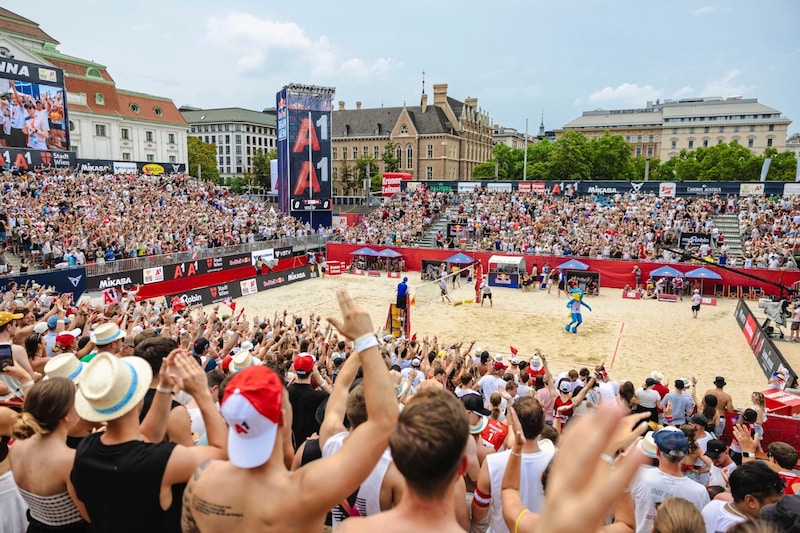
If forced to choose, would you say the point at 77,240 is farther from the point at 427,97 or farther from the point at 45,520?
the point at 427,97

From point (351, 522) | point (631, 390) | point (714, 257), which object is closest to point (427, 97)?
point (714, 257)

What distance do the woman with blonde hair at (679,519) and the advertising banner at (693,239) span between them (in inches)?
1297

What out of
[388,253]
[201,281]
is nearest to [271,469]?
[201,281]

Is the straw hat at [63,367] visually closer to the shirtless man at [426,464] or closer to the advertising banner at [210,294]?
the shirtless man at [426,464]

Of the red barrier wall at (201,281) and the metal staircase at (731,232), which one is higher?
the metal staircase at (731,232)

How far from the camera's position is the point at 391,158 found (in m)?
84.5

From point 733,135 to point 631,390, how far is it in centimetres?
12952

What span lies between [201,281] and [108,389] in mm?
26340

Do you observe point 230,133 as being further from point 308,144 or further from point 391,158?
point 308,144

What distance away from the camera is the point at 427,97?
90.1 metres

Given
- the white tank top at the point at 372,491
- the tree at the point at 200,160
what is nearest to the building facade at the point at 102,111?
the tree at the point at 200,160

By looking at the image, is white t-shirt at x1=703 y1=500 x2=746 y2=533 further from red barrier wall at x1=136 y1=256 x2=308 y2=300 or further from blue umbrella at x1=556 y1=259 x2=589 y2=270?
blue umbrella at x1=556 y1=259 x2=589 y2=270

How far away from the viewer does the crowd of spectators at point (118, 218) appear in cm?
2376

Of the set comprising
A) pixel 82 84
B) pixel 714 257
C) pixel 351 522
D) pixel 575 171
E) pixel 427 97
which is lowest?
pixel 714 257
